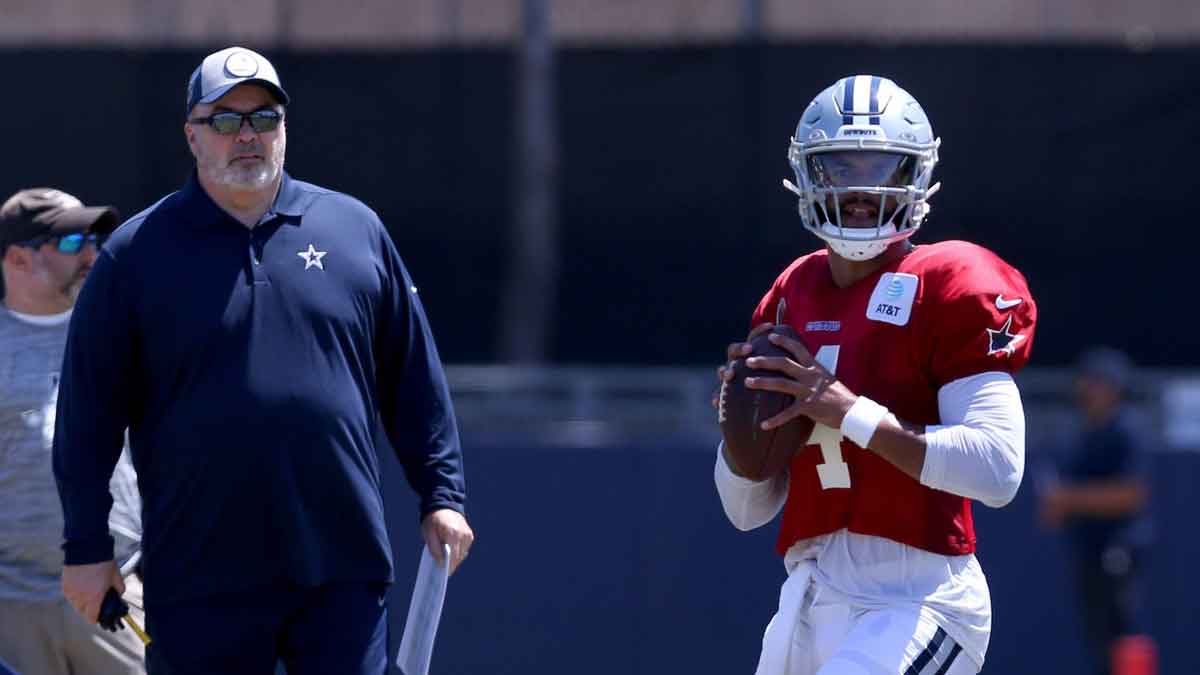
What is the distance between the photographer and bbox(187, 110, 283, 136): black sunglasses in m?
3.79

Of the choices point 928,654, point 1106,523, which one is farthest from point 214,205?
point 1106,523

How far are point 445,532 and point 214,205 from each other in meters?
0.80

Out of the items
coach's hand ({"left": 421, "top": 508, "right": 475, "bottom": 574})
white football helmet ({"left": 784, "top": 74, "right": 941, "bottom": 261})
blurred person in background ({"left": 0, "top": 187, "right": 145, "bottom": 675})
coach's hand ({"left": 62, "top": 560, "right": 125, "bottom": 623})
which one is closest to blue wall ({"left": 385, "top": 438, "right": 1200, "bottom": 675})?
blurred person in background ({"left": 0, "top": 187, "right": 145, "bottom": 675})

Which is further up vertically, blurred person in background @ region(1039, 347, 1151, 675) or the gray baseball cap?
the gray baseball cap

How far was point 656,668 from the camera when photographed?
7250 mm

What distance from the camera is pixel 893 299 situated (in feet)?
12.0

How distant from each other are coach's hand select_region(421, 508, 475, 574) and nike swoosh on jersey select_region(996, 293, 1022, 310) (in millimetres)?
1153

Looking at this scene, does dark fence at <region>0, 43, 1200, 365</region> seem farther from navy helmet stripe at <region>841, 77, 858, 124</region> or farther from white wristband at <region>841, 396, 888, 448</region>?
white wristband at <region>841, 396, 888, 448</region>

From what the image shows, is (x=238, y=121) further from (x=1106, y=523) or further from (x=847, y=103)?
(x=1106, y=523)

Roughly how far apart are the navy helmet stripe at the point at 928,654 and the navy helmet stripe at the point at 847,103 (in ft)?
3.28

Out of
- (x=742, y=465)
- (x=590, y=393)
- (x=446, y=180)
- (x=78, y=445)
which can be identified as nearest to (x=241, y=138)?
(x=78, y=445)

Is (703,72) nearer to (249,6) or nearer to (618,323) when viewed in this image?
(618,323)

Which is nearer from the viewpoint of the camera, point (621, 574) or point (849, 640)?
point (849, 640)

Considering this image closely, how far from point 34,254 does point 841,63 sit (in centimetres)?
671
